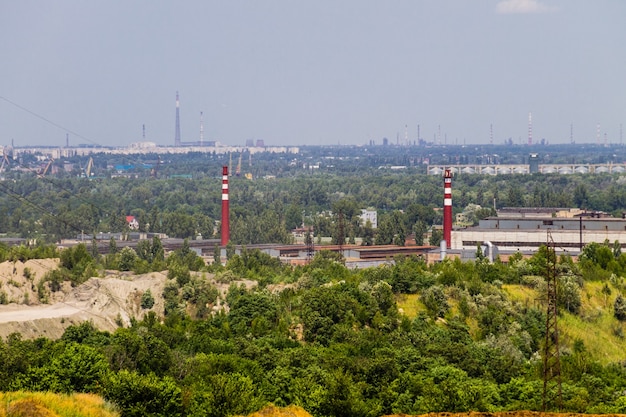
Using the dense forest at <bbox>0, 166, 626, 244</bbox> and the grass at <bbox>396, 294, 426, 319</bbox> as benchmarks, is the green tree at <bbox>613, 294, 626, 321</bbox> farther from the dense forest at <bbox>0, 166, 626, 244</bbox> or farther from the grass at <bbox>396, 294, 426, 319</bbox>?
the dense forest at <bbox>0, 166, 626, 244</bbox>

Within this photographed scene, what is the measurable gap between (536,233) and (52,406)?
4357 centimetres

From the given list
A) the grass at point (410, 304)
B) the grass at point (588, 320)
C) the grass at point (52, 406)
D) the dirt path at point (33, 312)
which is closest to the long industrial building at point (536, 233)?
the grass at point (588, 320)

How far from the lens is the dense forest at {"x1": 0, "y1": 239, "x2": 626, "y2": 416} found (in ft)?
76.8

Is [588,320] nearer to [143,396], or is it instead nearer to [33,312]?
[33,312]

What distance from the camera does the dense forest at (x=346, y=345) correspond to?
23.4m

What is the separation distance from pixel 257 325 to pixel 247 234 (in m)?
45.0

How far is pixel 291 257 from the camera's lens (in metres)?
64.7

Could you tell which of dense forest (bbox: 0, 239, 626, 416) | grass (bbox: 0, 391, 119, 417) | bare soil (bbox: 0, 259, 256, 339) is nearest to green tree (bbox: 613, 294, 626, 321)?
dense forest (bbox: 0, 239, 626, 416)

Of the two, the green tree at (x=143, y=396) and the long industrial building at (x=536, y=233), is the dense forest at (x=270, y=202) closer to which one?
the long industrial building at (x=536, y=233)

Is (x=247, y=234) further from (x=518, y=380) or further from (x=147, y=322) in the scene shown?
(x=518, y=380)

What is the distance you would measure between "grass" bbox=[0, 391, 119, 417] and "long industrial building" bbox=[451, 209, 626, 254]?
1566 inches

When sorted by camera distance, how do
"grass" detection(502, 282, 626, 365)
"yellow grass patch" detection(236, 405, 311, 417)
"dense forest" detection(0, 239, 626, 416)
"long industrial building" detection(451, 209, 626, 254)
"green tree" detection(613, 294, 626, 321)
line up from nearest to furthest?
1. "yellow grass patch" detection(236, 405, 311, 417)
2. "dense forest" detection(0, 239, 626, 416)
3. "grass" detection(502, 282, 626, 365)
4. "green tree" detection(613, 294, 626, 321)
5. "long industrial building" detection(451, 209, 626, 254)

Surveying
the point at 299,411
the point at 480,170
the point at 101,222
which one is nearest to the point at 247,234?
the point at 101,222

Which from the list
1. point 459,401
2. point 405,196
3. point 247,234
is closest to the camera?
point 459,401
